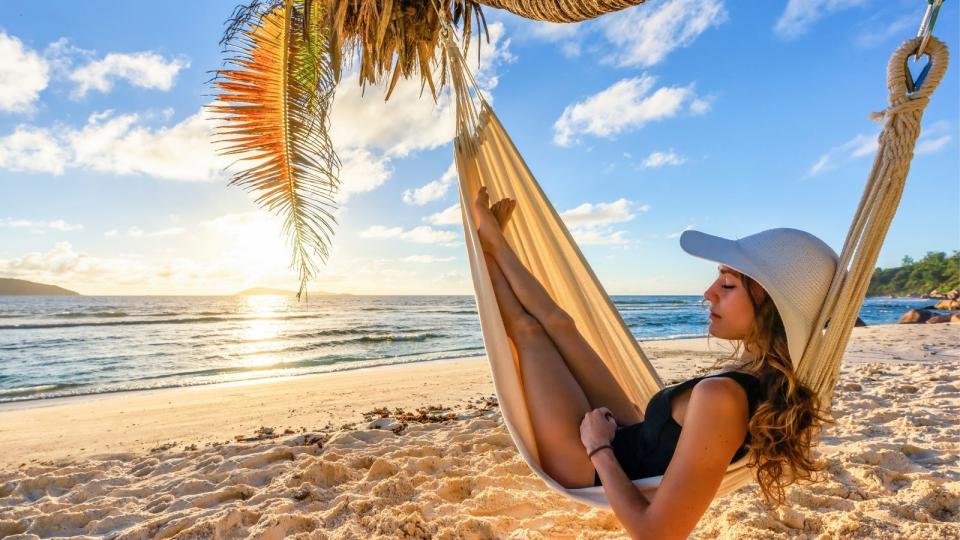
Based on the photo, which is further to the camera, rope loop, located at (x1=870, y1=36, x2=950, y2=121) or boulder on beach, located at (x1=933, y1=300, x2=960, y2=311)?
boulder on beach, located at (x1=933, y1=300, x2=960, y2=311)

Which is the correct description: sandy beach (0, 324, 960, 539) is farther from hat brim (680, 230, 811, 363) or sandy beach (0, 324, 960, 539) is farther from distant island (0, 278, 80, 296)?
distant island (0, 278, 80, 296)

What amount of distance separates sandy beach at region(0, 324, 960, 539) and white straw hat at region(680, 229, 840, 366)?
2.97 ft

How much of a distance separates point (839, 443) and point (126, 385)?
19.7 ft

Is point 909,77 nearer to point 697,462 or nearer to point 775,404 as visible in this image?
point 775,404

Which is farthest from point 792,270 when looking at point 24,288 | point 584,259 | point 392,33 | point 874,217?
point 24,288

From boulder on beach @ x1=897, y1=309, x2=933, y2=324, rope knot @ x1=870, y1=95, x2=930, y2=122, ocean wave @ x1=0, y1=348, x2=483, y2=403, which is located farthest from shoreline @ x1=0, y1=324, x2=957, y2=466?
boulder on beach @ x1=897, y1=309, x2=933, y2=324

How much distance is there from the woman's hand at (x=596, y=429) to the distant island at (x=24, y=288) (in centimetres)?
5092

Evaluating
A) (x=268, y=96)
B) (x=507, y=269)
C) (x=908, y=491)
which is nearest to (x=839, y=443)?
(x=908, y=491)

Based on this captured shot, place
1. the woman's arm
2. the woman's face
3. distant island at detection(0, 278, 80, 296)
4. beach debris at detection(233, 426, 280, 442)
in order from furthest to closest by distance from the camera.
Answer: distant island at detection(0, 278, 80, 296) < beach debris at detection(233, 426, 280, 442) < the woman's face < the woman's arm

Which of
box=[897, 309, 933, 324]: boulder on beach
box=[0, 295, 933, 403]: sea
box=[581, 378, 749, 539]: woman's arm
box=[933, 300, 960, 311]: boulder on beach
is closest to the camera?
box=[581, 378, 749, 539]: woman's arm

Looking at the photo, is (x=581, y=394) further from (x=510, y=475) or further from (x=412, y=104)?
(x=412, y=104)

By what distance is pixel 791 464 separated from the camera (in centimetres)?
103

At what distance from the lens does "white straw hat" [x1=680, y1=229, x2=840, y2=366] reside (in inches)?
39.7

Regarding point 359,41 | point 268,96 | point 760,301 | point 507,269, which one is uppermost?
point 359,41
